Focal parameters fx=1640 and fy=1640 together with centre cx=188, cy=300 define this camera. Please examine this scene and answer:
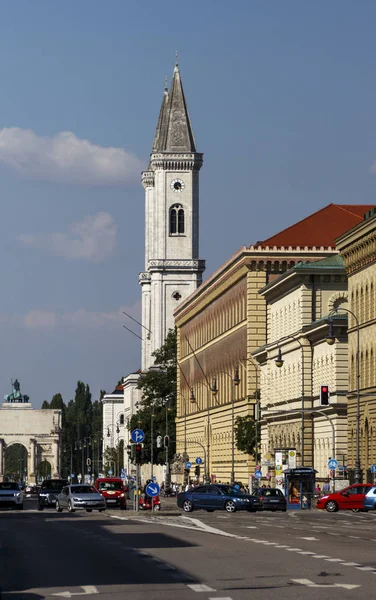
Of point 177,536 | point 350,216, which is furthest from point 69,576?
point 350,216

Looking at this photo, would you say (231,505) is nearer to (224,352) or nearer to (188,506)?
(188,506)

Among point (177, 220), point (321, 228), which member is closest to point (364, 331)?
point (321, 228)

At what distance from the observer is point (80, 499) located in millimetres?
74062

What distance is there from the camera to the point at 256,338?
12006 cm

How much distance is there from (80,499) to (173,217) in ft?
409

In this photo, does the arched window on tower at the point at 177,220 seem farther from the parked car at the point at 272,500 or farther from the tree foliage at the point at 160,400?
the parked car at the point at 272,500

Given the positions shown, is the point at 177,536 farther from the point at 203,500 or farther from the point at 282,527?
the point at 203,500

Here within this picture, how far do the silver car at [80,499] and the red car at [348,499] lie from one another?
991 centimetres

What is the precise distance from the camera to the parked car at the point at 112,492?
82.9 m

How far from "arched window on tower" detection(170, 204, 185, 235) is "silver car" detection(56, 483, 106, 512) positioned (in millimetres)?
119299

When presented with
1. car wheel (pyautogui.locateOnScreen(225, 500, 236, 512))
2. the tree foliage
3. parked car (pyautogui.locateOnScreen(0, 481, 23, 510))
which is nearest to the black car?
parked car (pyautogui.locateOnScreen(0, 481, 23, 510))

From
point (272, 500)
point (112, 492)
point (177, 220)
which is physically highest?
point (177, 220)

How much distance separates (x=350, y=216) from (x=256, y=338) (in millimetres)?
15108

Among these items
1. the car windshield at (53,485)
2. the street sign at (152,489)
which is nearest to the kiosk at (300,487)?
the car windshield at (53,485)
